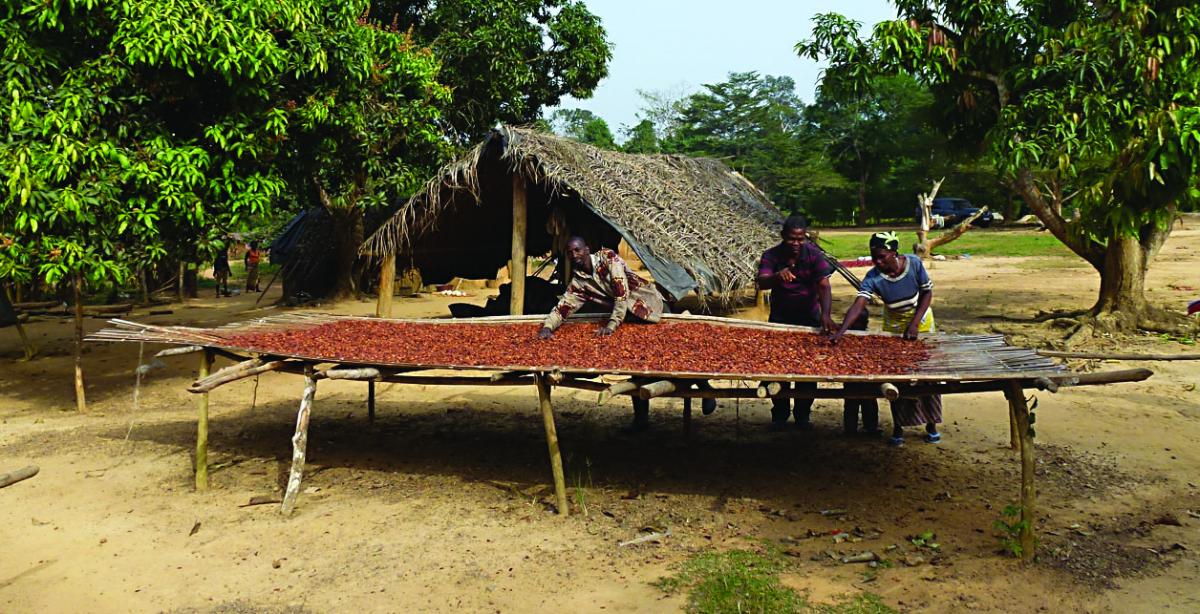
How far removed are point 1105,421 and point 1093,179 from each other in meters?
3.55

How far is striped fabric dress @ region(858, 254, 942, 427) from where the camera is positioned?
5781 millimetres

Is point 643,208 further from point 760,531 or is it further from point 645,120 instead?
point 645,120

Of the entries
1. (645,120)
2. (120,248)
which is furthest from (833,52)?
(645,120)

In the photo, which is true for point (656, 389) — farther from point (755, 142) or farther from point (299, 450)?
point (755, 142)

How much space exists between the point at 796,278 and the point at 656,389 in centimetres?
199

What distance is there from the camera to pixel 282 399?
862cm

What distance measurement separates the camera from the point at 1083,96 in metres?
8.73

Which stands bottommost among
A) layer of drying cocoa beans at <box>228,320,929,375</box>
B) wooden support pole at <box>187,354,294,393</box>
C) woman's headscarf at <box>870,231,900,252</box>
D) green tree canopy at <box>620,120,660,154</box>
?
wooden support pole at <box>187,354,294,393</box>

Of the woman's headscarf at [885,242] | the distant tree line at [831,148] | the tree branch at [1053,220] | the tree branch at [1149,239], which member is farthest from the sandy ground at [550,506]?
the distant tree line at [831,148]

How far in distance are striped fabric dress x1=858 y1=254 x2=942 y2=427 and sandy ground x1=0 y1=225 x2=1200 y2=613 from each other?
0.32 metres

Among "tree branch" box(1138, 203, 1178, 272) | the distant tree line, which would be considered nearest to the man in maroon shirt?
"tree branch" box(1138, 203, 1178, 272)

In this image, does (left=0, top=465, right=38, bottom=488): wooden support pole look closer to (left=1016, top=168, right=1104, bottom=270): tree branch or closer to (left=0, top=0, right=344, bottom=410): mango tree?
(left=0, top=0, right=344, bottom=410): mango tree

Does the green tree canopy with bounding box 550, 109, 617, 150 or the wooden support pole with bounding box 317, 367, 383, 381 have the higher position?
the green tree canopy with bounding box 550, 109, 617, 150

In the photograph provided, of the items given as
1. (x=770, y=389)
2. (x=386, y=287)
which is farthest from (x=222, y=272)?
(x=770, y=389)
